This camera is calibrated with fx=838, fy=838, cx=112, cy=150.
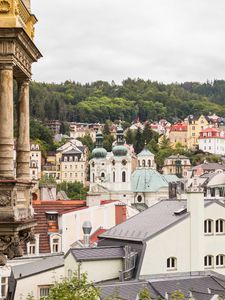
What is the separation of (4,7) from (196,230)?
1057 inches

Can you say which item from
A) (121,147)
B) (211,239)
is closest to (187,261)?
(211,239)

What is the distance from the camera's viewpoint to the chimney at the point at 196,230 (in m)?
35.6

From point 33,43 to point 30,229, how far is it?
7.76 ft

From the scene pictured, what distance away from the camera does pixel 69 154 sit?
179875 mm

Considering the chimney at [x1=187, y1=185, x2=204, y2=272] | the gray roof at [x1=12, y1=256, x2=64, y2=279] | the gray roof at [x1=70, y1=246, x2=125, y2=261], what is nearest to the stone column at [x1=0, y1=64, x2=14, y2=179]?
the gray roof at [x1=12, y1=256, x2=64, y2=279]

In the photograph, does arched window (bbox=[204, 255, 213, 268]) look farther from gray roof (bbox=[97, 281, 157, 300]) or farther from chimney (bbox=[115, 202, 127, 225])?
chimney (bbox=[115, 202, 127, 225])

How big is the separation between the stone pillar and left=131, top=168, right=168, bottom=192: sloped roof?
109m

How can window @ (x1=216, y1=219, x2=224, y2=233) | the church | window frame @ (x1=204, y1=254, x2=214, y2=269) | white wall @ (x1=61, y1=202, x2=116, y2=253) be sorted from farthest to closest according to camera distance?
1. the church
2. white wall @ (x1=61, y1=202, x2=116, y2=253)
3. window @ (x1=216, y1=219, x2=224, y2=233)
4. window frame @ (x1=204, y1=254, x2=214, y2=269)

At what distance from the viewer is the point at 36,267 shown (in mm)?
32906

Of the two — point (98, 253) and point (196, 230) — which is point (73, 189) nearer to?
point (196, 230)

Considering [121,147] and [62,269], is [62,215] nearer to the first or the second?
[62,269]

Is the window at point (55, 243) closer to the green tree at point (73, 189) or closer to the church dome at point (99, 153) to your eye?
the church dome at point (99, 153)

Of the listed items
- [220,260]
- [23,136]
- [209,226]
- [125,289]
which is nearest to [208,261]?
[220,260]

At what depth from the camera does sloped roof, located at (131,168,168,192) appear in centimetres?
12088
